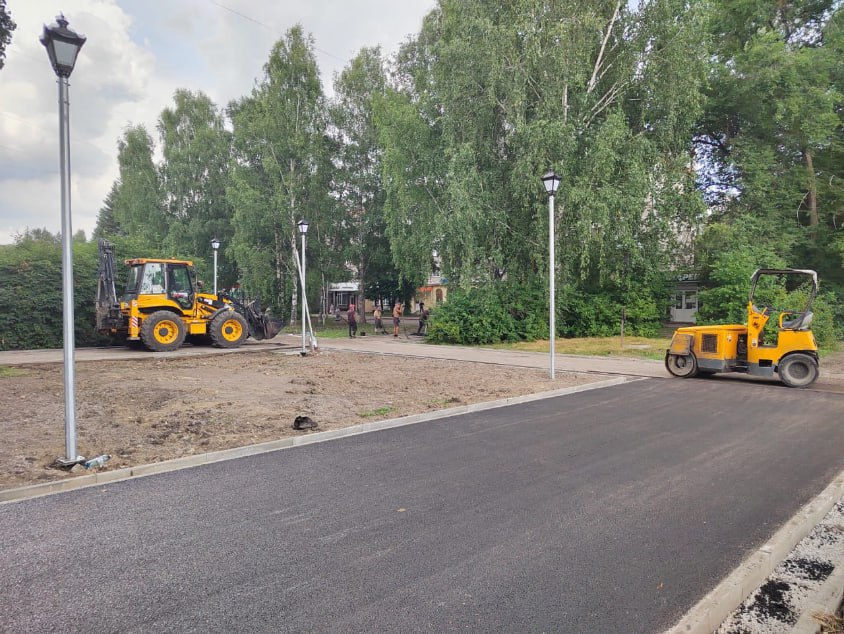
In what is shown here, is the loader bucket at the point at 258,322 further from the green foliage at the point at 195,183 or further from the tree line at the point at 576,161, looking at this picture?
the green foliage at the point at 195,183

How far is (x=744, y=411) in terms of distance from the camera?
8.10 metres

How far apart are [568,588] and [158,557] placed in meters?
2.47

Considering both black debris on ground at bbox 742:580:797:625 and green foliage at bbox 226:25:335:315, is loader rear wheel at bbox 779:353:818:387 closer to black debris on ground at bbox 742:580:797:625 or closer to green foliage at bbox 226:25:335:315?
black debris on ground at bbox 742:580:797:625

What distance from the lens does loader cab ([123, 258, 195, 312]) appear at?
16.3m

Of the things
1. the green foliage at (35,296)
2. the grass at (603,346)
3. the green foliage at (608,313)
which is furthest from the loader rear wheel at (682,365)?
the green foliage at (35,296)

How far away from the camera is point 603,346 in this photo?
63.7 ft

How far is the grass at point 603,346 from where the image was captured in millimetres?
17125

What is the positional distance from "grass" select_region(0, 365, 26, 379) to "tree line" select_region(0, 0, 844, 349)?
5919 mm

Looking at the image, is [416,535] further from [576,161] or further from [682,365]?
[576,161]

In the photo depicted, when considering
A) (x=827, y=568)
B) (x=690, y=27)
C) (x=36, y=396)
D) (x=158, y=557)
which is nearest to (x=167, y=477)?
(x=158, y=557)

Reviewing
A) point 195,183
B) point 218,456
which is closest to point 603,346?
point 218,456

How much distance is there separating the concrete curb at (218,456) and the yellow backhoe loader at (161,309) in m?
11.8

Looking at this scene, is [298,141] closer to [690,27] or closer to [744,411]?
[690,27]

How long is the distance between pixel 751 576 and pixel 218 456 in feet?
15.4
